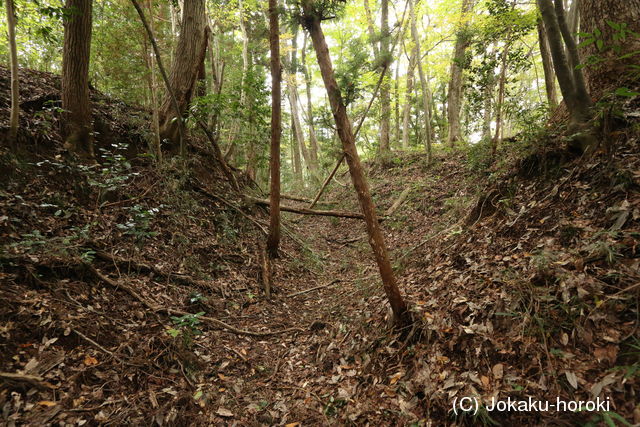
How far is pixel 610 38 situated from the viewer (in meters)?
3.95

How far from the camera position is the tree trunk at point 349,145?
329 cm

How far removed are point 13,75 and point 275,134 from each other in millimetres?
4146

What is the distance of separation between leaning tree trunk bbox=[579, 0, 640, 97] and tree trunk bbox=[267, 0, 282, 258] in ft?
16.6

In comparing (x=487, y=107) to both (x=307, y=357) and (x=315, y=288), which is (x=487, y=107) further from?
(x=307, y=357)

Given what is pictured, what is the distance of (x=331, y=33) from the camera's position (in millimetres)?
15906

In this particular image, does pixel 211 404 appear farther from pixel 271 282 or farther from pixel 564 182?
Answer: pixel 564 182

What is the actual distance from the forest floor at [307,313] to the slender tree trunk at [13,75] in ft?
1.24

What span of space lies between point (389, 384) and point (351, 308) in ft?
5.91

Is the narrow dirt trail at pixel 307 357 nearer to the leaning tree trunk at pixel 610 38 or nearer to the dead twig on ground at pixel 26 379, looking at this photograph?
Answer: the dead twig on ground at pixel 26 379

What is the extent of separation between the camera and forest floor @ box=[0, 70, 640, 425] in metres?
2.38

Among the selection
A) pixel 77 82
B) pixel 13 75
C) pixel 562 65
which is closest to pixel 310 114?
Answer: pixel 77 82

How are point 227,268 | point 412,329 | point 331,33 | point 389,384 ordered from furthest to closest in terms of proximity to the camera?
1. point 331,33
2. point 227,268
3. point 412,329
4. point 389,384

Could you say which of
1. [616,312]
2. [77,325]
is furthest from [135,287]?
[616,312]

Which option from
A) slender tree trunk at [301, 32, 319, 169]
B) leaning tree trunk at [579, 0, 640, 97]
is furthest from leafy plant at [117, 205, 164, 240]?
slender tree trunk at [301, 32, 319, 169]
